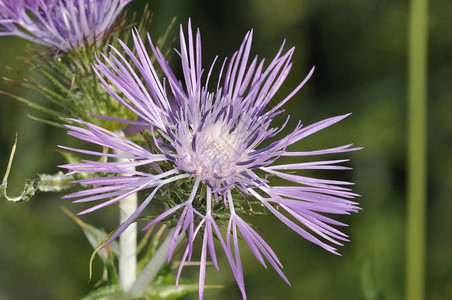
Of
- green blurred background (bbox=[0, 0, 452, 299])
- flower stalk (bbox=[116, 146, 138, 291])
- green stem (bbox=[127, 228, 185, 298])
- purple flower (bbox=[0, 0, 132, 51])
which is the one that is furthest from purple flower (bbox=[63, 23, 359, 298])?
green blurred background (bbox=[0, 0, 452, 299])

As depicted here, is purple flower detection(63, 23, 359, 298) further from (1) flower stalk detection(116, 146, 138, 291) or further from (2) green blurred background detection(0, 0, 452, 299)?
(2) green blurred background detection(0, 0, 452, 299)

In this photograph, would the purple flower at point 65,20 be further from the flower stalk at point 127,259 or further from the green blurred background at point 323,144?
the green blurred background at point 323,144

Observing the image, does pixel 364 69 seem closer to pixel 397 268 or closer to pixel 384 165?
pixel 384 165

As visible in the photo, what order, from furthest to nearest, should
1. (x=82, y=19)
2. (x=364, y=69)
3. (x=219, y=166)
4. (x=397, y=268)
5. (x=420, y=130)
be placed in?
(x=364, y=69), (x=397, y=268), (x=420, y=130), (x=82, y=19), (x=219, y=166)

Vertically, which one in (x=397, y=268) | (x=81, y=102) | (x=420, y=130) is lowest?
(x=397, y=268)

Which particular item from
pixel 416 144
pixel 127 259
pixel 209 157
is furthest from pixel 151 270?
pixel 416 144

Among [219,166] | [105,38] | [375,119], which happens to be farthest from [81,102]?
[375,119]

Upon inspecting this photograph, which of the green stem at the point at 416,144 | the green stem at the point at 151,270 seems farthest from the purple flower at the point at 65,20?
the green stem at the point at 416,144
